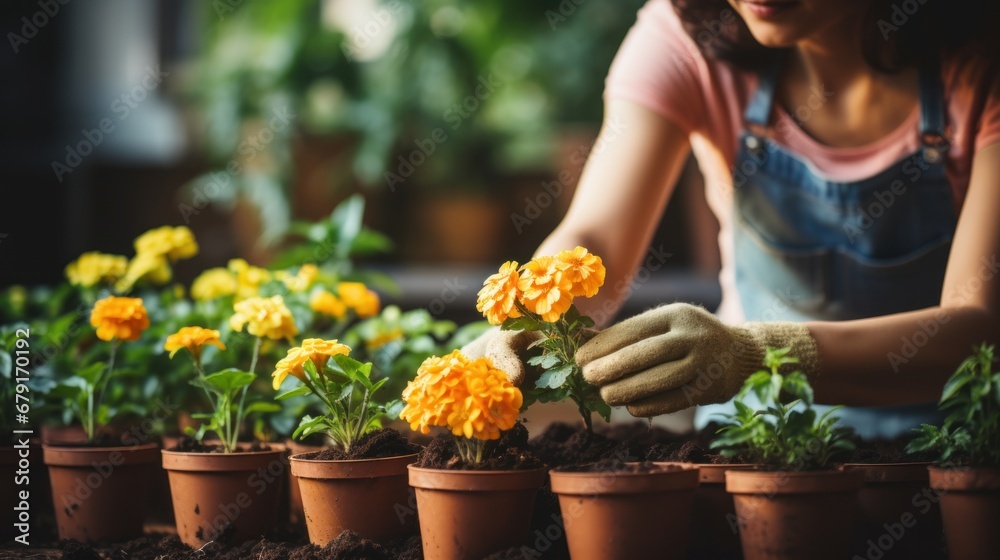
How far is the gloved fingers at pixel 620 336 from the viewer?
3.27ft

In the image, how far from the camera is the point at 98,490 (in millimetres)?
1170

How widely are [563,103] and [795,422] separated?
330 centimetres

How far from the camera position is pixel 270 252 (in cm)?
355

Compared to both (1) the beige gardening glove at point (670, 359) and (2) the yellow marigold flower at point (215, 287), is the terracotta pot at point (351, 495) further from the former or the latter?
(2) the yellow marigold flower at point (215, 287)

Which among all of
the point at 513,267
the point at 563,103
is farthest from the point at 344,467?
the point at 563,103

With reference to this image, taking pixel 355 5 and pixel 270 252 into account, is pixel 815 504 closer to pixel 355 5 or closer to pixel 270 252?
pixel 270 252

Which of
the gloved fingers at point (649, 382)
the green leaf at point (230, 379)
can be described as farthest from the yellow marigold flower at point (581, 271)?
the green leaf at point (230, 379)

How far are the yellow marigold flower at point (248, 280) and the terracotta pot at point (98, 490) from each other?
1.43 feet

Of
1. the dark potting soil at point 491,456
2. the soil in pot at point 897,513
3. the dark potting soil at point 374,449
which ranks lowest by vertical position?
the soil in pot at point 897,513

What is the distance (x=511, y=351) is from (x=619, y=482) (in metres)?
0.25

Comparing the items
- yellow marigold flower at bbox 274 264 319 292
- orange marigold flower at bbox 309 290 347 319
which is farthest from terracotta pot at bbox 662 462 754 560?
yellow marigold flower at bbox 274 264 319 292

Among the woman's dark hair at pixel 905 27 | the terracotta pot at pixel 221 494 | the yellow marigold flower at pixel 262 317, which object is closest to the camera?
the terracotta pot at pixel 221 494

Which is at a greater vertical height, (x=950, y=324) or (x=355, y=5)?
(x=355, y=5)

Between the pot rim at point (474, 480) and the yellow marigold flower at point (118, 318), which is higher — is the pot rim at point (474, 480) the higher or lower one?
the lower one
